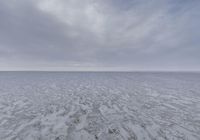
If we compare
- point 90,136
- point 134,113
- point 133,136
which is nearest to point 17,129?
point 90,136

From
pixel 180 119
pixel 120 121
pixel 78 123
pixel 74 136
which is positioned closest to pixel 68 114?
pixel 78 123

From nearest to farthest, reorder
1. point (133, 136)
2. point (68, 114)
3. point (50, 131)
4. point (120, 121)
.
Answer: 1. point (133, 136)
2. point (50, 131)
3. point (120, 121)
4. point (68, 114)

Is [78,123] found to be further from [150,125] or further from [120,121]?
[150,125]

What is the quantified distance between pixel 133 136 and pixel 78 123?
4809 mm

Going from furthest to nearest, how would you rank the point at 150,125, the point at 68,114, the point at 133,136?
the point at 68,114, the point at 150,125, the point at 133,136

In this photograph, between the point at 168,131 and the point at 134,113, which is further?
the point at 134,113

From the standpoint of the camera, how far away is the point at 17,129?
7988 millimetres

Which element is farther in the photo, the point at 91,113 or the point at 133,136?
the point at 91,113

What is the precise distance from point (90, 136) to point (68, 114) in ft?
15.4

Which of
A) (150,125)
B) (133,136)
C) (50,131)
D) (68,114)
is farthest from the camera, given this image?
(68,114)

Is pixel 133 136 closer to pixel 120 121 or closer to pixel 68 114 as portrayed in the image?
pixel 120 121

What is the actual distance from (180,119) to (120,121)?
6.15 metres

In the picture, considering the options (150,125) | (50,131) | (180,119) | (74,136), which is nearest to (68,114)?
(50,131)

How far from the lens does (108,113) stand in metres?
11.2
